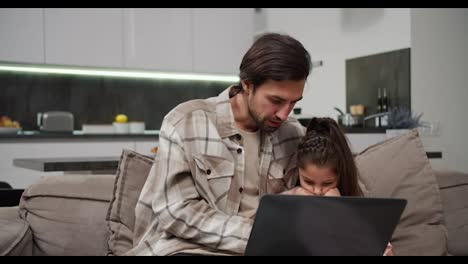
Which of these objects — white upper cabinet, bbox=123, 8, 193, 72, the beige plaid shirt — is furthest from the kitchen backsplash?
the beige plaid shirt

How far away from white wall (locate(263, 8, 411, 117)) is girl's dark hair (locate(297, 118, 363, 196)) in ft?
8.84

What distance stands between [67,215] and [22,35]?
2.80 m

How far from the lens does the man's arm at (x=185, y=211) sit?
120cm

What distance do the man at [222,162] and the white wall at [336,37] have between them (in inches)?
110

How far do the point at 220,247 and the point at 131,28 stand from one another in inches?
132

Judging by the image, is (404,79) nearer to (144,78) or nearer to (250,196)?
(144,78)

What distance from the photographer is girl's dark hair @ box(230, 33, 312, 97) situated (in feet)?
4.17

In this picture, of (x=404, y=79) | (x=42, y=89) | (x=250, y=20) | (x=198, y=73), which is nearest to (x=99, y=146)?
(x=42, y=89)

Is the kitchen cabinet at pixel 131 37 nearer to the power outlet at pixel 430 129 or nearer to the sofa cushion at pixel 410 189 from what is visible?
the power outlet at pixel 430 129

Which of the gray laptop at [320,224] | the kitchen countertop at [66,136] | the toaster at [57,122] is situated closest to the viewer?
the gray laptop at [320,224]

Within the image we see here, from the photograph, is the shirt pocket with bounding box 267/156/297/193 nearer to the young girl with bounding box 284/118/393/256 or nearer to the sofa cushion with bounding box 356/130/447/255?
the young girl with bounding box 284/118/393/256

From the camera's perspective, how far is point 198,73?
455cm

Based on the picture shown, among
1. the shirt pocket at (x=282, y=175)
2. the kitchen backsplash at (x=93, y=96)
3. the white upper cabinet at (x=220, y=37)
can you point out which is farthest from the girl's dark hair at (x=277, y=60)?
the kitchen backsplash at (x=93, y=96)

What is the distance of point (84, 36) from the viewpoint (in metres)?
4.02
